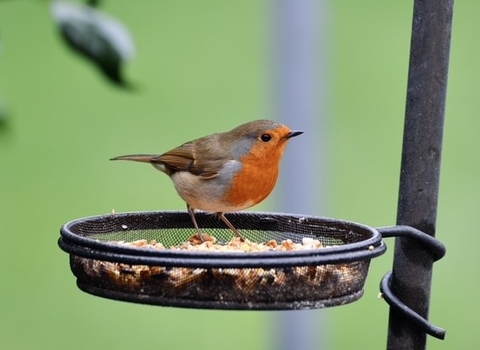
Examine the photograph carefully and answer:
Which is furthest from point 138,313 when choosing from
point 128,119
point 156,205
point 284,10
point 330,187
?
point 128,119

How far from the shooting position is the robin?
406 cm

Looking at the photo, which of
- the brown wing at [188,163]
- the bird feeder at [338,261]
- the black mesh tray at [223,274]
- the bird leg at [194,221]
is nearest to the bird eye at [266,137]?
the brown wing at [188,163]

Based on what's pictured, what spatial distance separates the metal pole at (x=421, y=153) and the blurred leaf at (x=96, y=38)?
3.17ft

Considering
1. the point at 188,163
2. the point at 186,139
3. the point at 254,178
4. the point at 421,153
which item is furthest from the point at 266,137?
the point at 186,139

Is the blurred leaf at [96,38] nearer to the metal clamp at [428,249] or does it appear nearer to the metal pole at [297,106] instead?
the metal clamp at [428,249]

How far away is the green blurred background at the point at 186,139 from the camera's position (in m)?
8.92

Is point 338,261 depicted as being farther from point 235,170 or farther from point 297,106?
point 297,106

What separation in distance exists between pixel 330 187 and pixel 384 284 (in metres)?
7.53

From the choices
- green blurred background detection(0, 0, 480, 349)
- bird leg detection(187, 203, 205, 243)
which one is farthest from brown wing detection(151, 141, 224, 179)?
green blurred background detection(0, 0, 480, 349)

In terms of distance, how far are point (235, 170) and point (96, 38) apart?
1.74 m

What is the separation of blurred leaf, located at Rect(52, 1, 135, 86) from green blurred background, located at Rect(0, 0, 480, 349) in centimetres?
478

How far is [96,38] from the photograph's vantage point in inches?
97.4

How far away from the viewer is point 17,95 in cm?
1288

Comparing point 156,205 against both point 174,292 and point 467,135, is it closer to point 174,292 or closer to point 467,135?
point 467,135
